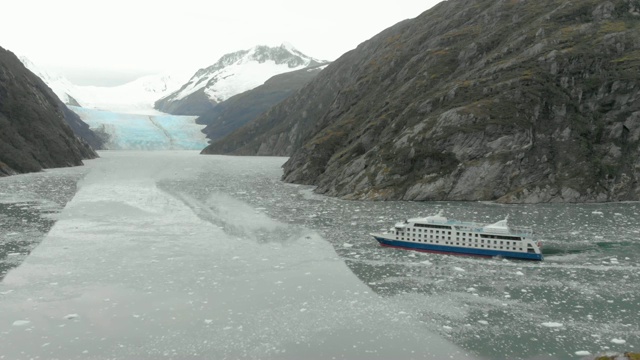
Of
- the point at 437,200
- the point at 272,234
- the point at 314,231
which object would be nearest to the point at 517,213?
the point at 437,200

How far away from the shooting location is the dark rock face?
4377 inches

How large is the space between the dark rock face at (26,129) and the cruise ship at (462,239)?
92516 millimetres

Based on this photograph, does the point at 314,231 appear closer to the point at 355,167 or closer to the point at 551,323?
the point at 551,323

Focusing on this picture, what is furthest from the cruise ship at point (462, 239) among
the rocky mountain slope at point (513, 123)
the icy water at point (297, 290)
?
the rocky mountain slope at point (513, 123)

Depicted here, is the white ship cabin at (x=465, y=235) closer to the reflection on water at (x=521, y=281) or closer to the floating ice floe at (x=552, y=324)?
the reflection on water at (x=521, y=281)

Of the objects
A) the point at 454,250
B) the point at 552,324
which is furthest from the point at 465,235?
the point at 552,324

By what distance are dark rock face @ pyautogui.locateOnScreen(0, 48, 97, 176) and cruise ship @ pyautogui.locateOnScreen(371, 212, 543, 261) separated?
304 ft

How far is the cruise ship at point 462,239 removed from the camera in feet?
123

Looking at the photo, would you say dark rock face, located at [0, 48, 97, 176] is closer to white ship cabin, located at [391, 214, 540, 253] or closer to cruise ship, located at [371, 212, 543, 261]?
cruise ship, located at [371, 212, 543, 261]

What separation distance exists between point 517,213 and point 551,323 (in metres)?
35.4

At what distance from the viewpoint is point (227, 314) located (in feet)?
84.1

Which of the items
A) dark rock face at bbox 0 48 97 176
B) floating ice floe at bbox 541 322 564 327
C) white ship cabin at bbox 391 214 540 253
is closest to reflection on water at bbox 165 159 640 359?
floating ice floe at bbox 541 322 564 327

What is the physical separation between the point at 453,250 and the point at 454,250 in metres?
0.08

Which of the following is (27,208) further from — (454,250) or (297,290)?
(454,250)
